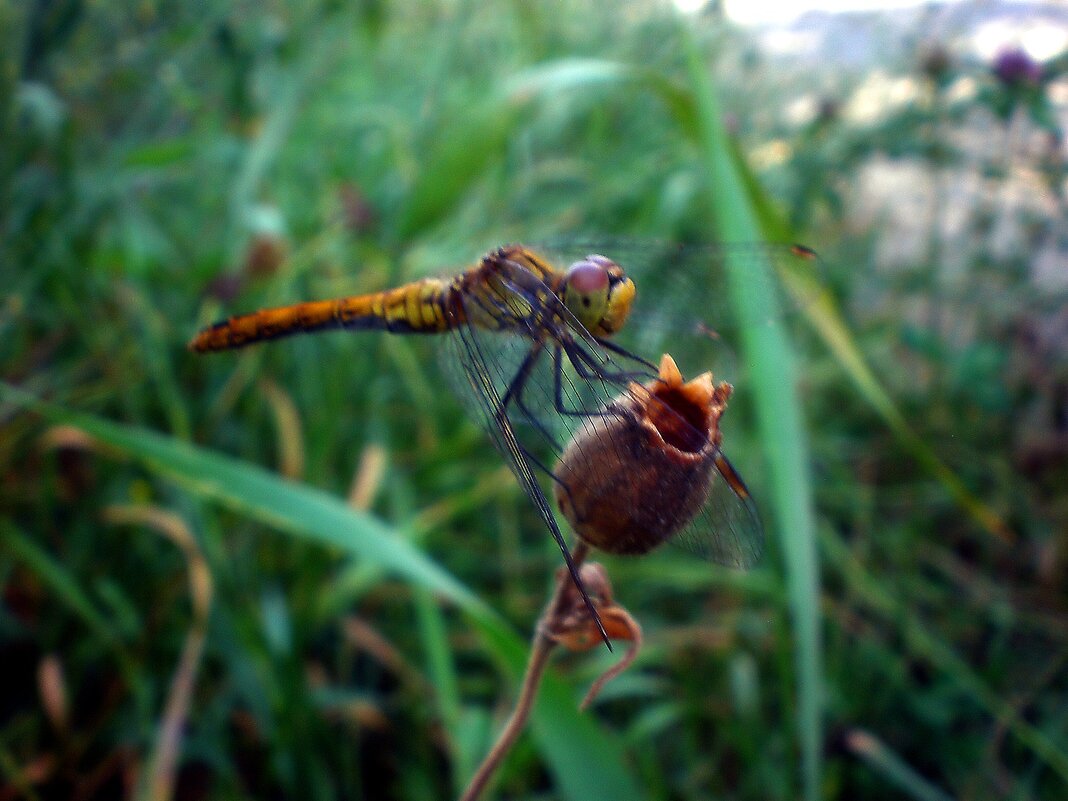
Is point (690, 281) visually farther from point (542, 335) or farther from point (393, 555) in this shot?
point (393, 555)

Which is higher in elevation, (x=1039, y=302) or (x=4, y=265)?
(x=4, y=265)

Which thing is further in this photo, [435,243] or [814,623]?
[435,243]

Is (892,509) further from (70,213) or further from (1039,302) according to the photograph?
(70,213)

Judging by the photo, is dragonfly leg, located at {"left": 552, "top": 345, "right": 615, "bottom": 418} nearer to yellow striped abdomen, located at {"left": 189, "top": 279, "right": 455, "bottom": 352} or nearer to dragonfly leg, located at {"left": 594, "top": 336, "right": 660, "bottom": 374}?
dragonfly leg, located at {"left": 594, "top": 336, "right": 660, "bottom": 374}

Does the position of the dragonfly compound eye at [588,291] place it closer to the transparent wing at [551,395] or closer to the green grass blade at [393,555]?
the transparent wing at [551,395]

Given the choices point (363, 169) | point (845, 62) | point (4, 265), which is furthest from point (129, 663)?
point (845, 62)

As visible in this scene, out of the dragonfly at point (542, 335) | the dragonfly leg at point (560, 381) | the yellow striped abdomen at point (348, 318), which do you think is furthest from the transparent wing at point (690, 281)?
the dragonfly leg at point (560, 381)
